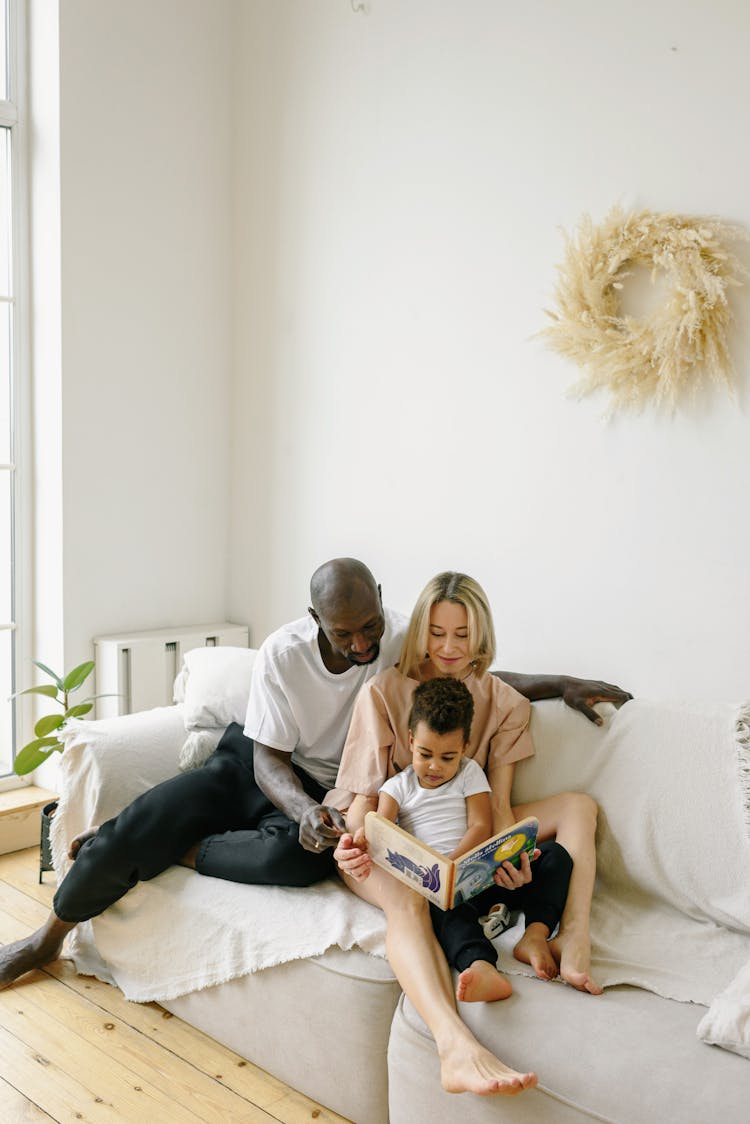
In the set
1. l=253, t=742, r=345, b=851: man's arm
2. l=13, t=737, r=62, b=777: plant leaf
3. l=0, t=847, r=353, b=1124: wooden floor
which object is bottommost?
l=0, t=847, r=353, b=1124: wooden floor

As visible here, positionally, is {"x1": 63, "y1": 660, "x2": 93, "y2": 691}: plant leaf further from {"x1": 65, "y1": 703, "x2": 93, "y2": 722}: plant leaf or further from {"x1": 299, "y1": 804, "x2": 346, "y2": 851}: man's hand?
{"x1": 299, "y1": 804, "x2": 346, "y2": 851}: man's hand

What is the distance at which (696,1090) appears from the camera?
4.79 ft

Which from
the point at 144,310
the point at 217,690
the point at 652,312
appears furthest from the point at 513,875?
the point at 144,310

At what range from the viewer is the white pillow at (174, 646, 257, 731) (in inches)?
99.1

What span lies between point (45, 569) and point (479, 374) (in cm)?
149

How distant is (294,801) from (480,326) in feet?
4.49

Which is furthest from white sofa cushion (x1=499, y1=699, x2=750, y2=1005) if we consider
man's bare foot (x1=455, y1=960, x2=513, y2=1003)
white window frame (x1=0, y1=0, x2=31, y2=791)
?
white window frame (x1=0, y1=0, x2=31, y2=791)

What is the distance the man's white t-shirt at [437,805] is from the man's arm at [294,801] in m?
0.13

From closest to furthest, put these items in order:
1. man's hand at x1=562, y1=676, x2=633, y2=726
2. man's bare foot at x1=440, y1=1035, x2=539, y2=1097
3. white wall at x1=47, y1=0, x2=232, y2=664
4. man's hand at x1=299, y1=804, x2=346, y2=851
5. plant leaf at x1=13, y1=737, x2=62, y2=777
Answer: man's bare foot at x1=440, y1=1035, x2=539, y2=1097, man's hand at x1=299, y1=804, x2=346, y2=851, man's hand at x1=562, y1=676, x2=633, y2=726, plant leaf at x1=13, y1=737, x2=62, y2=777, white wall at x1=47, y1=0, x2=232, y2=664

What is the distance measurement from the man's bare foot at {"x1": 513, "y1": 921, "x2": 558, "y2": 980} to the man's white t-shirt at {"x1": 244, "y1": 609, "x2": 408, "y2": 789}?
0.63 meters

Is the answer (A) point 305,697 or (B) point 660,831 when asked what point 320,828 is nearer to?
(A) point 305,697

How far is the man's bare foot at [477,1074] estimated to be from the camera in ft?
4.91

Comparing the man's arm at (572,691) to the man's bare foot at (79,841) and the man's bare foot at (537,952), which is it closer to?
the man's bare foot at (537,952)

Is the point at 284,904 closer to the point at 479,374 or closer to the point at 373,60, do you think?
the point at 479,374
